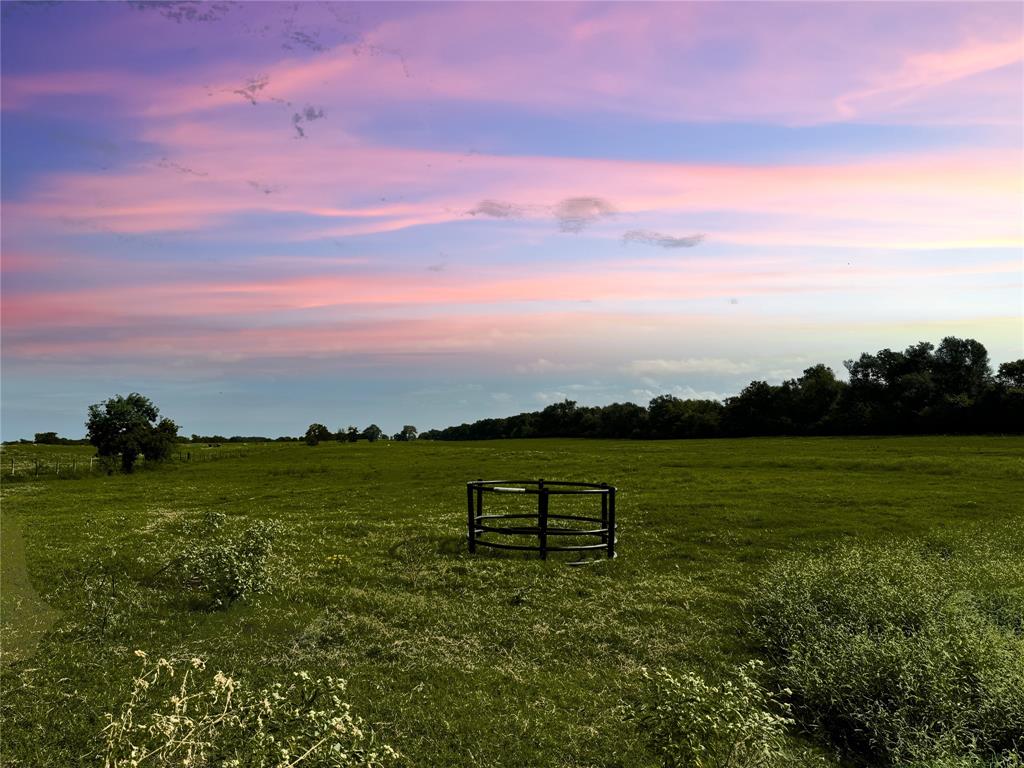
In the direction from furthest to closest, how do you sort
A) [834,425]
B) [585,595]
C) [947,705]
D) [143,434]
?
[834,425], [143,434], [585,595], [947,705]

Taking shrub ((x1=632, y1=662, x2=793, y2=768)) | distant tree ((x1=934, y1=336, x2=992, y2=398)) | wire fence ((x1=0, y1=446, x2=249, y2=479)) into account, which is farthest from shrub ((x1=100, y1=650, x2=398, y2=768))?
distant tree ((x1=934, y1=336, x2=992, y2=398))

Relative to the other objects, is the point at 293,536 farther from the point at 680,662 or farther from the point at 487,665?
the point at 680,662

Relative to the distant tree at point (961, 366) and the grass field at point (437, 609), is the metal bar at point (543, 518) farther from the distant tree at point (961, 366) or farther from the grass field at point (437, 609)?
the distant tree at point (961, 366)

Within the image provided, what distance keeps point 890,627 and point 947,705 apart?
3.14 m

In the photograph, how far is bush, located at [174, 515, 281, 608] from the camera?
16.5 m

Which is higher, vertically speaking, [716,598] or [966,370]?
[966,370]

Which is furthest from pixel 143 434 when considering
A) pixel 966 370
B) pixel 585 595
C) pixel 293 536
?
pixel 966 370

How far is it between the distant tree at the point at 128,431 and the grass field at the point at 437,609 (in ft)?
85.0

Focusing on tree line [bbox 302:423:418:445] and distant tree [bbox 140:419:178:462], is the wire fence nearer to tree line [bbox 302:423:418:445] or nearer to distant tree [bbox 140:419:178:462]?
distant tree [bbox 140:419:178:462]

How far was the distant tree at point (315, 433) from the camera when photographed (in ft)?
386

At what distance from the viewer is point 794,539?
25859 mm

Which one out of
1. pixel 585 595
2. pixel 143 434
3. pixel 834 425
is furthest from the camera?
pixel 834 425

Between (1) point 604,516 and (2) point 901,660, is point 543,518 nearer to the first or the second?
(1) point 604,516

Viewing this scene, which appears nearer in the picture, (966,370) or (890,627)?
(890,627)
